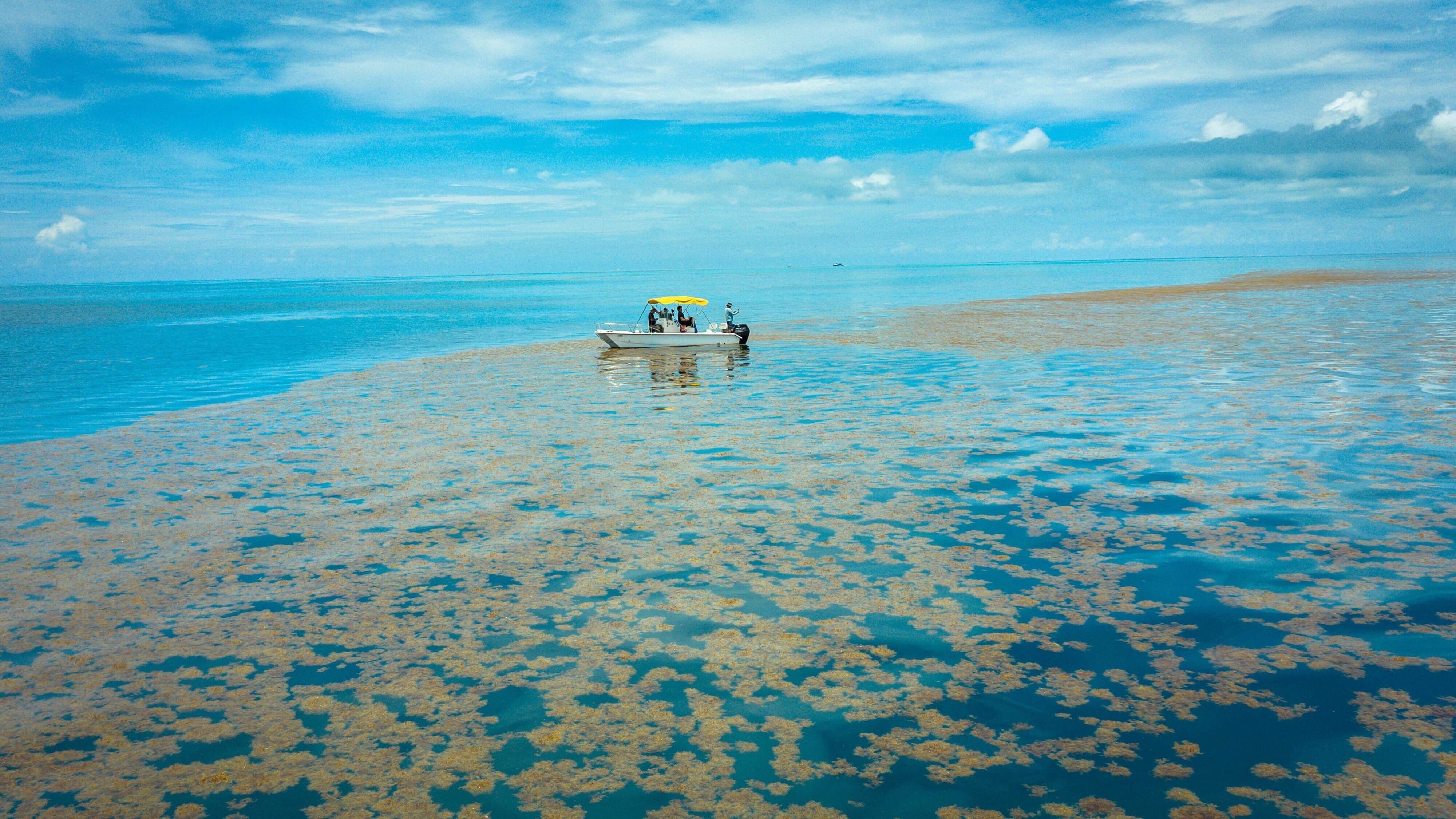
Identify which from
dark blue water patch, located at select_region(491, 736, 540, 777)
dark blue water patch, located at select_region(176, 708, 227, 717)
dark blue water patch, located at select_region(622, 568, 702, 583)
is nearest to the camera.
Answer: dark blue water patch, located at select_region(491, 736, 540, 777)

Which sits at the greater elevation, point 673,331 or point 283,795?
point 673,331

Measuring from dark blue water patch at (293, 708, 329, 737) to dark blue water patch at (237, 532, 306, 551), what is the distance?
6582 millimetres

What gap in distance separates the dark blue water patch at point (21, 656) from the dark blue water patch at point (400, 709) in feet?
16.8

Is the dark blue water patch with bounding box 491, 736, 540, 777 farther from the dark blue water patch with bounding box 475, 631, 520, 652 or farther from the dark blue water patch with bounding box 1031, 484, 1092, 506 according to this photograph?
the dark blue water patch with bounding box 1031, 484, 1092, 506

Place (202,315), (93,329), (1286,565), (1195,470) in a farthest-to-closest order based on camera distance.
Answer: (202,315)
(93,329)
(1195,470)
(1286,565)

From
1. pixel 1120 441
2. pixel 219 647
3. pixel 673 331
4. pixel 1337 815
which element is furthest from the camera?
pixel 673 331

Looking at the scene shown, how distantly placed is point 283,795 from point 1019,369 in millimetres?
31626

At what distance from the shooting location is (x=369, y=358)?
170ft

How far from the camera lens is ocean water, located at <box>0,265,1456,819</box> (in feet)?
26.1

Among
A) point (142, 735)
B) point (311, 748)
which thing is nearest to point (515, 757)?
point (311, 748)

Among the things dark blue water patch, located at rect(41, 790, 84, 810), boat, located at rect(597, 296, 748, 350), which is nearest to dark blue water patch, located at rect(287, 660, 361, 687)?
dark blue water patch, located at rect(41, 790, 84, 810)

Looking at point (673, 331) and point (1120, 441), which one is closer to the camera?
point (1120, 441)

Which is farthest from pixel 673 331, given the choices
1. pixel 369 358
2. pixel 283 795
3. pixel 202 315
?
pixel 202 315

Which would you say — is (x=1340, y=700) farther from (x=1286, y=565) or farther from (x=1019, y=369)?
(x=1019, y=369)
